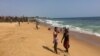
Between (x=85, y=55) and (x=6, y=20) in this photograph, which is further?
(x=6, y=20)

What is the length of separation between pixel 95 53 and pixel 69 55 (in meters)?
2.94

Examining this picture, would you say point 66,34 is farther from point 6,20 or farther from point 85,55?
point 6,20

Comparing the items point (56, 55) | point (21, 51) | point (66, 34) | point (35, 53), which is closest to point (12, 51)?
point (21, 51)

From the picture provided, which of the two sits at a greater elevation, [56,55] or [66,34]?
[66,34]

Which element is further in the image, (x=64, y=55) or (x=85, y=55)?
(x=85, y=55)

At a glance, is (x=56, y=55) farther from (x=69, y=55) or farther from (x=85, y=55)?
(x=85, y=55)

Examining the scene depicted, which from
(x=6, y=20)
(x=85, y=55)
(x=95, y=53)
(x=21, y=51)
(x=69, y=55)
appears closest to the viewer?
(x=21, y=51)

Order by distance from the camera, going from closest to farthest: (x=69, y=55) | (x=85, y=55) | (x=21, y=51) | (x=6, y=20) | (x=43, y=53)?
1. (x=21, y=51)
2. (x=43, y=53)
3. (x=69, y=55)
4. (x=85, y=55)
5. (x=6, y=20)

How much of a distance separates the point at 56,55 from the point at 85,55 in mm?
2688

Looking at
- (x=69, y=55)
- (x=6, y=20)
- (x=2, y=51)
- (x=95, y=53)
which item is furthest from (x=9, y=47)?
(x=6, y=20)

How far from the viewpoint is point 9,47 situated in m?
12.8

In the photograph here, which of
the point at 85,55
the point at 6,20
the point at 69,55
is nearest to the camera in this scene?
the point at 69,55

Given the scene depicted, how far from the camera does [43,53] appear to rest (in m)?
12.6

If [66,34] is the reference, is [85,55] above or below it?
below
